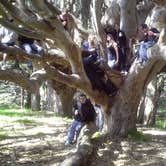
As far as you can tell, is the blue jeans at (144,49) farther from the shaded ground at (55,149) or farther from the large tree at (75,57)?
the shaded ground at (55,149)

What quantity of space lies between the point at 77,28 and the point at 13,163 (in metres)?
3.97

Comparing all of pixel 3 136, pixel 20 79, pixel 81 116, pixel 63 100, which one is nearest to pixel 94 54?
pixel 81 116

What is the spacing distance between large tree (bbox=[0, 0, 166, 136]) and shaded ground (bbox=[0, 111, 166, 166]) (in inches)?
31.5

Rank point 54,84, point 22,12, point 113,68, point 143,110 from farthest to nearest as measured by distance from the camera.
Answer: point 143,110, point 54,84, point 113,68, point 22,12

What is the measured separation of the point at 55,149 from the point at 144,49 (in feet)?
9.42

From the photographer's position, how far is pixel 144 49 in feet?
31.2

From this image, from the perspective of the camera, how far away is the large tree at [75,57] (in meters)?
7.86

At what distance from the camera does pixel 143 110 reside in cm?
1700

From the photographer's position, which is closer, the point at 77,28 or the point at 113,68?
the point at 113,68

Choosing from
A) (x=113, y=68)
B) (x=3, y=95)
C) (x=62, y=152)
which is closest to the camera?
(x=62, y=152)

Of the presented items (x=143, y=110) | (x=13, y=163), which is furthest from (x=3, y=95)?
(x=13, y=163)

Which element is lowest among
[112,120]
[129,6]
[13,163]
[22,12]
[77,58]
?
[13,163]

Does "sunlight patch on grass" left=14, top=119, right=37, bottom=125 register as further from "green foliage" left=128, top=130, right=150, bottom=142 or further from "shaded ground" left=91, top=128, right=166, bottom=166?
"shaded ground" left=91, top=128, right=166, bottom=166

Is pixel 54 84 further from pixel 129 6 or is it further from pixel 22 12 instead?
pixel 22 12
